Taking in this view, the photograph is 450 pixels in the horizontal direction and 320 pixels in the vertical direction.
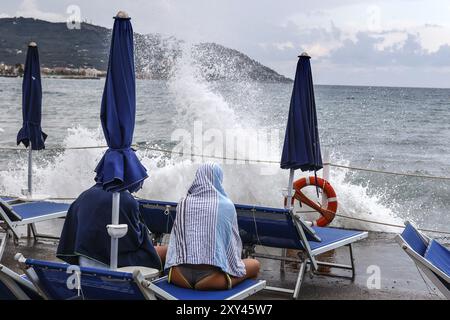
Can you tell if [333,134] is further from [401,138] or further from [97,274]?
[97,274]

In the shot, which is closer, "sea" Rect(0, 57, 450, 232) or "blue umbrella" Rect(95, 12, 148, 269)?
"blue umbrella" Rect(95, 12, 148, 269)

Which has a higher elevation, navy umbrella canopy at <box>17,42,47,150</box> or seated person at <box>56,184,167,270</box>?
navy umbrella canopy at <box>17,42,47,150</box>

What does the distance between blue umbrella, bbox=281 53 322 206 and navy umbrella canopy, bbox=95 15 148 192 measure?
6.31ft

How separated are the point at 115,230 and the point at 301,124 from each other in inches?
93.2

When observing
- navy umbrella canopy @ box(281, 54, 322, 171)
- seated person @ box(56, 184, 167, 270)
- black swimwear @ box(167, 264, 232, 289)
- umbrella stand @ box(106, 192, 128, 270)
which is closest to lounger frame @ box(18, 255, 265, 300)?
black swimwear @ box(167, 264, 232, 289)

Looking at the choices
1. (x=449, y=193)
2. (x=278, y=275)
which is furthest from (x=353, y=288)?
(x=449, y=193)

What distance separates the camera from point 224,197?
424cm

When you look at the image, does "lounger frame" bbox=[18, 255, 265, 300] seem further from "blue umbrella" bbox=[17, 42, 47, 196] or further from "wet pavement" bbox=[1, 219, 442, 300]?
"blue umbrella" bbox=[17, 42, 47, 196]

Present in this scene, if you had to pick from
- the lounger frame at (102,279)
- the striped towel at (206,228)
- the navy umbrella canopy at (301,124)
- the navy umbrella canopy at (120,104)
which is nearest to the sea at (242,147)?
the navy umbrella canopy at (301,124)

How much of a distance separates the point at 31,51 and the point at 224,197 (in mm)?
4006

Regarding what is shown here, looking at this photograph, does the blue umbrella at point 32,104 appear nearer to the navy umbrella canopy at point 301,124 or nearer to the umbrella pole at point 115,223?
the navy umbrella canopy at point 301,124

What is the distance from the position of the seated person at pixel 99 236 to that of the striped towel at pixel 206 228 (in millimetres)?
349

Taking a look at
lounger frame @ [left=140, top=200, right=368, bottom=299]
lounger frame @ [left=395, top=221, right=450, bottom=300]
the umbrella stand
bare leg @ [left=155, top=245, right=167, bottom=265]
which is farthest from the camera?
lounger frame @ [left=140, top=200, right=368, bottom=299]

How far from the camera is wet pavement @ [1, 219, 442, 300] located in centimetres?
548
